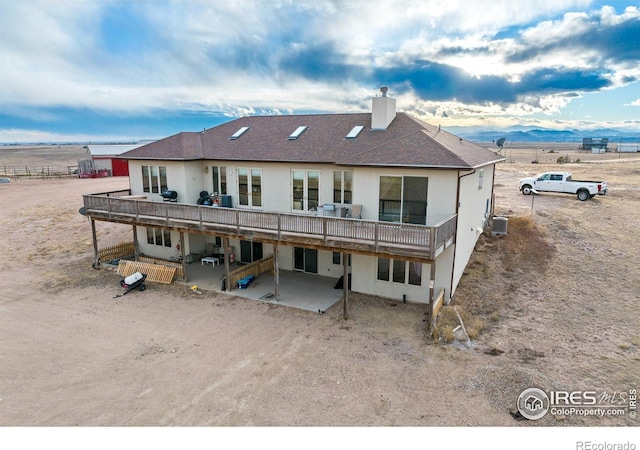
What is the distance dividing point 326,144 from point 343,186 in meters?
2.50

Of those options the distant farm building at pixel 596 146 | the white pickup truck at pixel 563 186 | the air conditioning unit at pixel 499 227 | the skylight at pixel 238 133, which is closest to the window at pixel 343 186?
the skylight at pixel 238 133

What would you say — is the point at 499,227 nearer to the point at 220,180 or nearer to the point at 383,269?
the point at 383,269

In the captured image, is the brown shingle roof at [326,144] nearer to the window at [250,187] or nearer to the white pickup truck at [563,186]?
the window at [250,187]

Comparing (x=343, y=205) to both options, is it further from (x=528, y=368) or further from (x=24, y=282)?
(x=24, y=282)

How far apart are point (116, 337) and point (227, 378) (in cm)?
498

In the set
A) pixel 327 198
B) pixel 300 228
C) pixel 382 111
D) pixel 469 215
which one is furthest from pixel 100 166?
pixel 469 215

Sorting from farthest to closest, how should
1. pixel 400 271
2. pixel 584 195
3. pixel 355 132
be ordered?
pixel 584 195 < pixel 355 132 < pixel 400 271

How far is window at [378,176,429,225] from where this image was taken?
1476cm

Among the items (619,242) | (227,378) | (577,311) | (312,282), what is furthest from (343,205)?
(619,242)

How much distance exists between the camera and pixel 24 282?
18844mm

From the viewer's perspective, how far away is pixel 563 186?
30141 millimetres

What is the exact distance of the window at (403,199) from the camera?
1476 centimetres

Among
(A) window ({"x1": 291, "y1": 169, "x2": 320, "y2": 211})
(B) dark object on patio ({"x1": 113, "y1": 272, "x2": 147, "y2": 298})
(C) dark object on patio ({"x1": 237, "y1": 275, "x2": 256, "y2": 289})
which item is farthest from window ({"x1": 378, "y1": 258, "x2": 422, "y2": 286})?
(B) dark object on patio ({"x1": 113, "y1": 272, "x2": 147, "y2": 298})

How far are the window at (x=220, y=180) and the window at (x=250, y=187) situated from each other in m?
0.97
